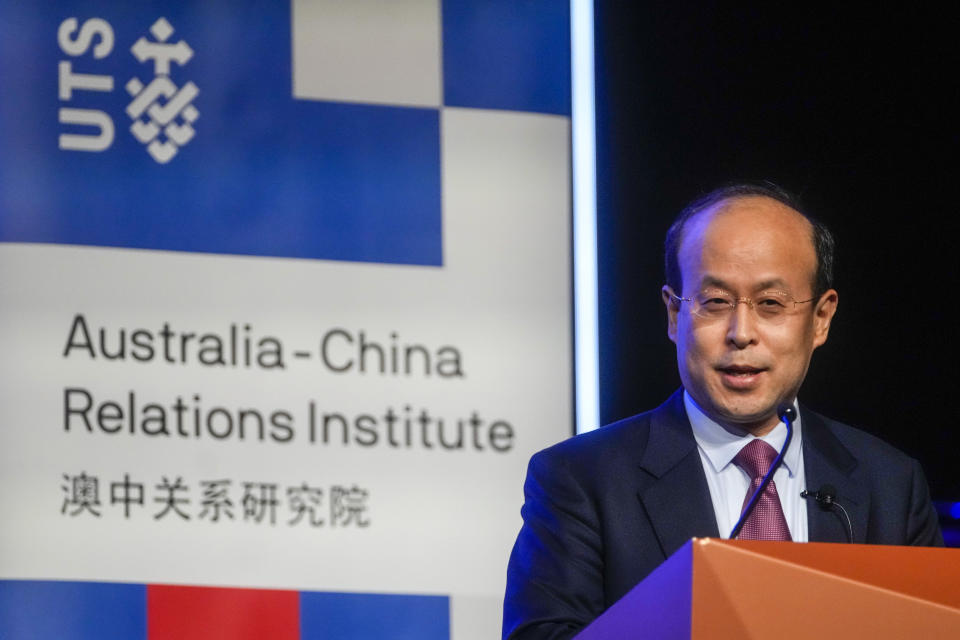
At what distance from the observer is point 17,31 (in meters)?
3.35

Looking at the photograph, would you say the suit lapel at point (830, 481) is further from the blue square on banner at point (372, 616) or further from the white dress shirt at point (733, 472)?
the blue square on banner at point (372, 616)

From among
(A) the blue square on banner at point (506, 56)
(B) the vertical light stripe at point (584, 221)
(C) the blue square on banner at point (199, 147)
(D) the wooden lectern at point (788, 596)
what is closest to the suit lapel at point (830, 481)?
(D) the wooden lectern at point (788, 596)

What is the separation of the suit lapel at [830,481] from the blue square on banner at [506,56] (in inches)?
56.5

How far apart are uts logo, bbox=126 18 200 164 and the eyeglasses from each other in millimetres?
1566

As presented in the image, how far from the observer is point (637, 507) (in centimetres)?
224

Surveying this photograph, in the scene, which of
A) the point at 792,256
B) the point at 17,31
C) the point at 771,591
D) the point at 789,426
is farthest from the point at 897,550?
the point at 17,31

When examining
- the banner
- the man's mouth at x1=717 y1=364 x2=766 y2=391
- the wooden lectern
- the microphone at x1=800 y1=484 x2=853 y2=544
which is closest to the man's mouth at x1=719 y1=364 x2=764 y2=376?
the man's mouth at x1=717 y1=364 x2=766 y2=391

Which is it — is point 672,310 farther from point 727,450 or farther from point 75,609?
point 75,609

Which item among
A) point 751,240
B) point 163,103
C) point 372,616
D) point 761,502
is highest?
point 163,103

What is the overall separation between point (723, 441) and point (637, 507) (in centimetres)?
21

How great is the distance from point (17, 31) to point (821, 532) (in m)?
2.20

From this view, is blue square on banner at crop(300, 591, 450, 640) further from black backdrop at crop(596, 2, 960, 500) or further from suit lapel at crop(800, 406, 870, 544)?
suit lapel at crop(800, 406, 870, 544)

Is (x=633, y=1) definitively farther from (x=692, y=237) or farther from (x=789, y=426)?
(x=789, y=426)

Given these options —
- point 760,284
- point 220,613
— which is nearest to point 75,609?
point 220,613
